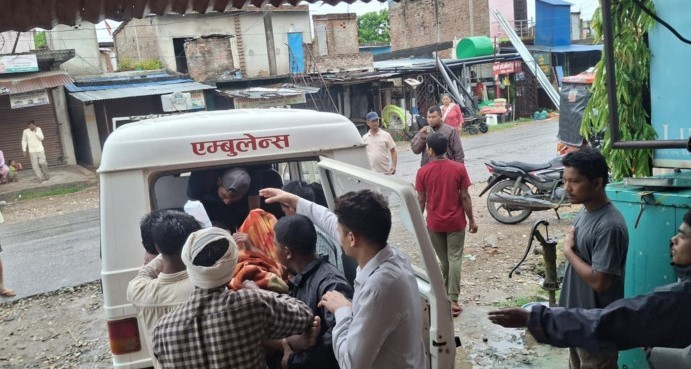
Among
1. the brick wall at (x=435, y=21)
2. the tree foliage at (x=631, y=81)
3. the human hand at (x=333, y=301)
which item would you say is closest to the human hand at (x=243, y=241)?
the human hand at (x=333, y=301)

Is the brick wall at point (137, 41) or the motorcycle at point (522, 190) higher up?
the brick wall at point (137, 41)

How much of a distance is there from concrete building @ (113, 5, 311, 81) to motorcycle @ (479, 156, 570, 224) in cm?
1440

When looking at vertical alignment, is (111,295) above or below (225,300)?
below

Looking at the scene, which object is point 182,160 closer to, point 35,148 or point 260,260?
point 260,260

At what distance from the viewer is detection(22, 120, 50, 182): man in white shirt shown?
15578 millimetres

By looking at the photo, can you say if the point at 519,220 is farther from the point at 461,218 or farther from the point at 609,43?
the point at 609,43

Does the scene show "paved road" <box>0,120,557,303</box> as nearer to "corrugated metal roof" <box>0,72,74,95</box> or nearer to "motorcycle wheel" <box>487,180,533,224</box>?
"motorcycle wheel" <box>487,180,533,224</box>

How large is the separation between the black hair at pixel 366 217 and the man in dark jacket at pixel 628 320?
20.9 inches

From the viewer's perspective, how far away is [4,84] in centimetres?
1577

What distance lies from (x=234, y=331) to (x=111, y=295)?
1.13 m

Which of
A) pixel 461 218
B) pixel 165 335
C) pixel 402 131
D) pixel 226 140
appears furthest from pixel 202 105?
pixel 165 335

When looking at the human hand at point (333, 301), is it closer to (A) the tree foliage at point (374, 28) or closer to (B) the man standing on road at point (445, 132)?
(B) the man standing on road at point (445, 132)

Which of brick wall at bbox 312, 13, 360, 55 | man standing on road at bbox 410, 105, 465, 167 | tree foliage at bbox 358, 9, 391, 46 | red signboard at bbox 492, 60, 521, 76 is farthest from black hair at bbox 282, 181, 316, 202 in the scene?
tree foliage at bbox 358, 9, 391, 46

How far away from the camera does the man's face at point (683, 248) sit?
2055mm
